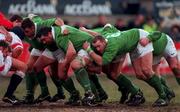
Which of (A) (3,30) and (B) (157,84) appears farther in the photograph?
(B) (157,84)

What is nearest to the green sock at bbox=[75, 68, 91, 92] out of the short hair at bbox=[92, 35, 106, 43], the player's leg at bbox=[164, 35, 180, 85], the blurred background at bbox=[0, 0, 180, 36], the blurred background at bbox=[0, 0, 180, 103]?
the short hair at bbox=[92, 35, 106, 43]

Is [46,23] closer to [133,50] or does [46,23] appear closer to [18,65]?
[18,65]

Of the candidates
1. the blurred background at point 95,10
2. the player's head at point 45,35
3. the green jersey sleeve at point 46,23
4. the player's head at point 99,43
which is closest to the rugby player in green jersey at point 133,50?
the player's head at point 99,43

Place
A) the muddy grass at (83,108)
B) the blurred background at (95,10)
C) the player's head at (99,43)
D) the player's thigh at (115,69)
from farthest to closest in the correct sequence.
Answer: the blurred background at (95,10), the player's thigh at (115,69), the player's head at (99,43), the muddy grass at (83,108)

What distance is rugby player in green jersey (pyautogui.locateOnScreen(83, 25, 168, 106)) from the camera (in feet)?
44.8

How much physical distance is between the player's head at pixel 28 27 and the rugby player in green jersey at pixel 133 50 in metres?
1.10

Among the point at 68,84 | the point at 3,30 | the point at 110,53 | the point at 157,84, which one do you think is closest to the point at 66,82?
the point at 68,84

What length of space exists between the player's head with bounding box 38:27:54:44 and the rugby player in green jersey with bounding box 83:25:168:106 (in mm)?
763

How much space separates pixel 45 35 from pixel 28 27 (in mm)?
409

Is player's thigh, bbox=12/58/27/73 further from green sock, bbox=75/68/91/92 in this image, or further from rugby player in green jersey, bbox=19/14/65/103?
green sock, bbox=75/68/91/92

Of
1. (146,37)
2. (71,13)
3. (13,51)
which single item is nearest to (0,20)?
(13,51)

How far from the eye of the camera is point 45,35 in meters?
13.8

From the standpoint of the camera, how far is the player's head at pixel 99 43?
44.5ft

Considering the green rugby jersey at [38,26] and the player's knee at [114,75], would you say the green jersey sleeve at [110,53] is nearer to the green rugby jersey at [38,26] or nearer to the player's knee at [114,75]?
the player's knee at [114,75]
